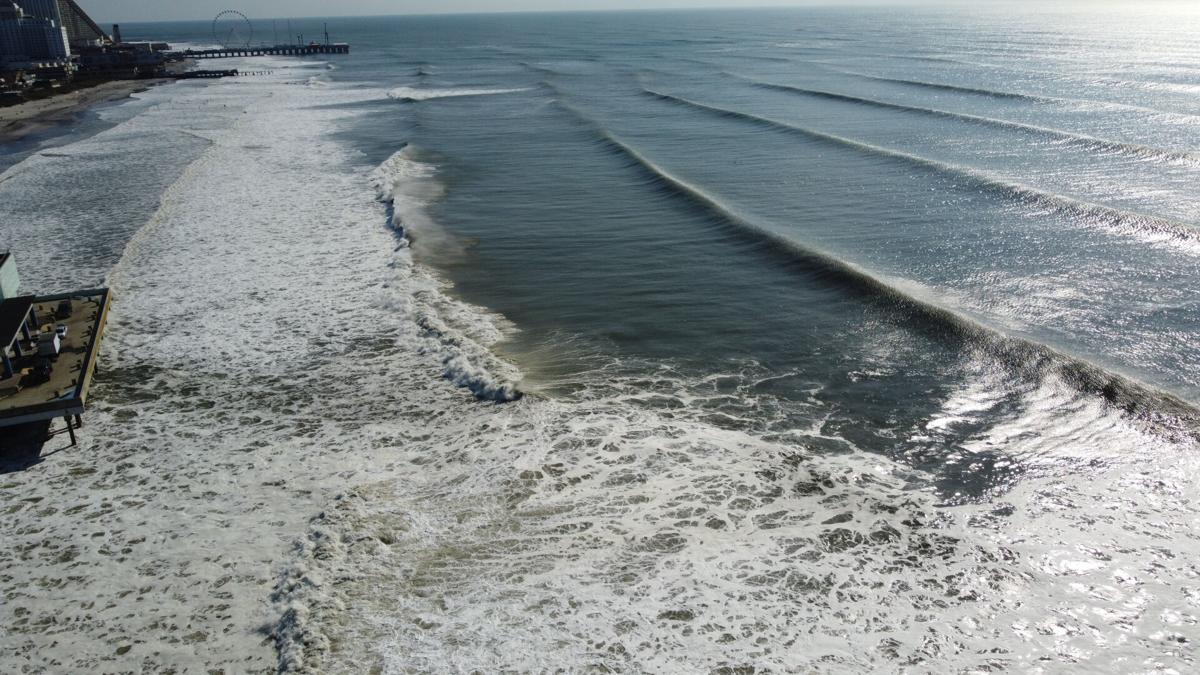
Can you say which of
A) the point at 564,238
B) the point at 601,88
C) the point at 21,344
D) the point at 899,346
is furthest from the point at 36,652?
the point at 601,88

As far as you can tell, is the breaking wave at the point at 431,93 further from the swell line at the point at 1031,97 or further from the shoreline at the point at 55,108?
the swell line at the point at 1031,97

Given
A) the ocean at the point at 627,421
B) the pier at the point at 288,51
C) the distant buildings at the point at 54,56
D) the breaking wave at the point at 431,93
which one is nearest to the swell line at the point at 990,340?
the ocean at the point at 627,421

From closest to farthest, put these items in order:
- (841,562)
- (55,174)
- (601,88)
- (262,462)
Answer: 1. (841,562)
2. (262,462)
3. (55,174)
4. (601,88)

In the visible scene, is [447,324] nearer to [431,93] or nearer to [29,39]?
[431,93]

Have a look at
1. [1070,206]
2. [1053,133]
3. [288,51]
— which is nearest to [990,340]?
[1070,206]

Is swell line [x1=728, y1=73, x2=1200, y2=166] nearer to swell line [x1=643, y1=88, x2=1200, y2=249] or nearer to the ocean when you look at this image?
the ocean

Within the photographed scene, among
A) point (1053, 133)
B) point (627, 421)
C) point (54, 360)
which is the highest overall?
point (1053, 133)

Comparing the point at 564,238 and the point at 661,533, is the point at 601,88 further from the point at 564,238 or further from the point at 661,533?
the point at 661,533
